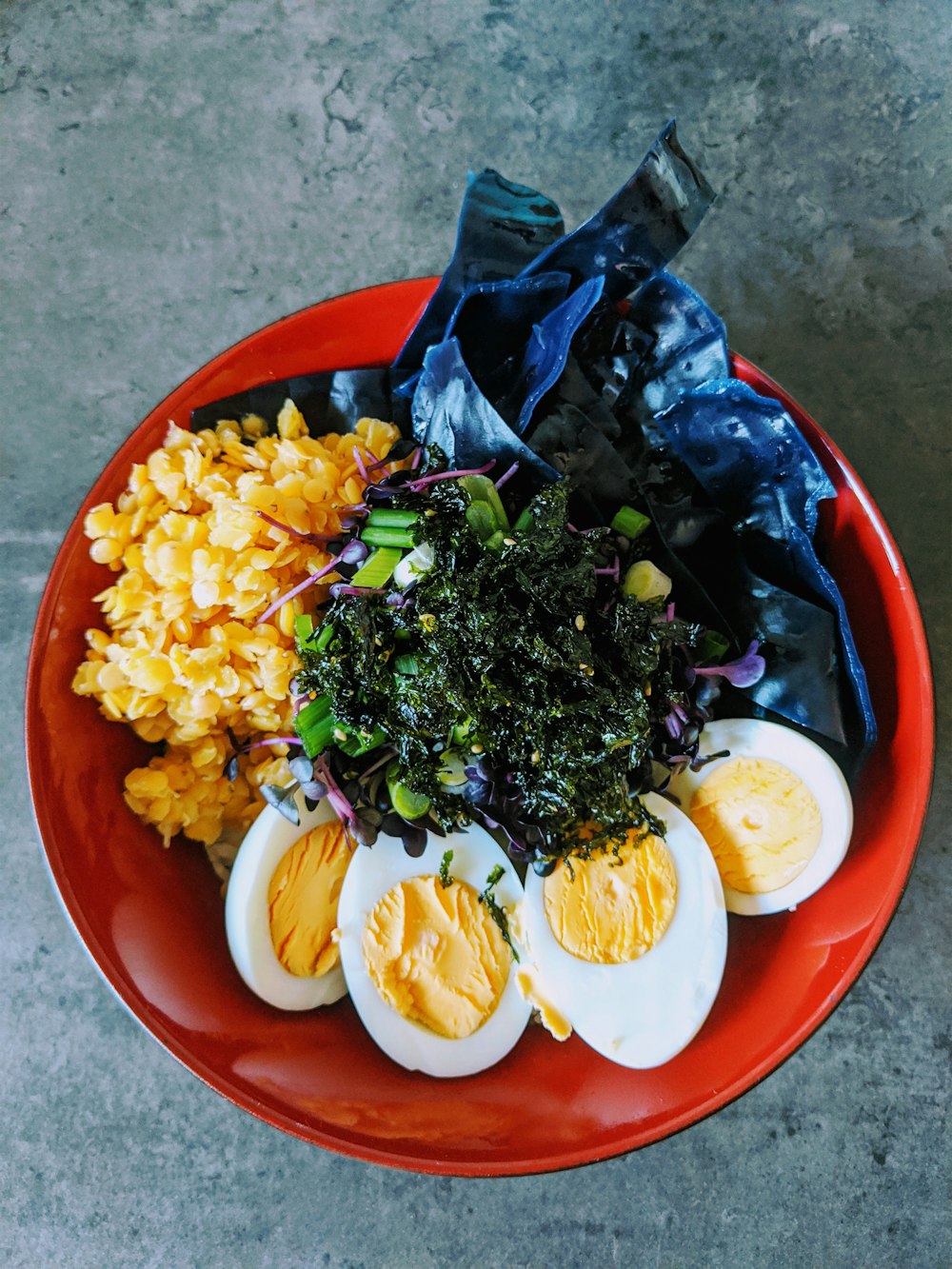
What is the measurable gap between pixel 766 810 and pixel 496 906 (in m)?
0.44

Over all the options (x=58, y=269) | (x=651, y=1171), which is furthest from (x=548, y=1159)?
(x=58, y=269)

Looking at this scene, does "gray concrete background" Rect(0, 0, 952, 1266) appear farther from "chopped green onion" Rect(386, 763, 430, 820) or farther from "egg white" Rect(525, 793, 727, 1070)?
"chopped green onion" Rect(386, 763, 430, 820)

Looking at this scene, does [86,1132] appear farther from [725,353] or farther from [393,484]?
[725,353]

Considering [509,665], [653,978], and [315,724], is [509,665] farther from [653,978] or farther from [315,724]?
[653,978]

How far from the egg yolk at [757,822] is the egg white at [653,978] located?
66mm

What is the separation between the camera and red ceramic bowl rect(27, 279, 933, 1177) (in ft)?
4.20

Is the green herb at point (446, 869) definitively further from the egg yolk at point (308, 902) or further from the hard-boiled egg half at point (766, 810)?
the hard-boiled egg half at point (766, 810)

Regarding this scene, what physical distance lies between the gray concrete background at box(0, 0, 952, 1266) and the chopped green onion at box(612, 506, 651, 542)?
0.55 metres

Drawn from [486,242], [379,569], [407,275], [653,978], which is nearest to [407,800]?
[379,569]

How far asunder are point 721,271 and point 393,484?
83 centimetres

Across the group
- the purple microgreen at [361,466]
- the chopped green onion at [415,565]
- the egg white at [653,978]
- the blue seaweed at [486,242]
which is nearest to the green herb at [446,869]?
the egg white at [653,978]

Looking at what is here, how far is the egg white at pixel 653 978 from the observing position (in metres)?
1.33

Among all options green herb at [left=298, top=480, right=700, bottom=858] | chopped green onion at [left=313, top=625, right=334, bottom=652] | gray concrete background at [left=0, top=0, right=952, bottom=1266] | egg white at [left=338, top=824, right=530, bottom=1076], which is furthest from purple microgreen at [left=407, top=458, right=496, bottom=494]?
gray concrete background at [left=0, top=0, right=952, bottom=1266]

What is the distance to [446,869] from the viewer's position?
1.35 metres
